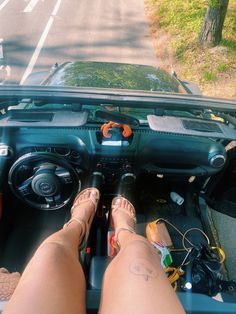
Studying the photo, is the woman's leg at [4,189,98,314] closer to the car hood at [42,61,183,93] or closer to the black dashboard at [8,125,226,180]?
the black dashboard at [8,125,226,180]

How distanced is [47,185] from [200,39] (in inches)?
309

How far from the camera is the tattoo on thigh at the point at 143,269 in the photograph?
180cm

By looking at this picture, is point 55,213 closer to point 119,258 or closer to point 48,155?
point 48,155

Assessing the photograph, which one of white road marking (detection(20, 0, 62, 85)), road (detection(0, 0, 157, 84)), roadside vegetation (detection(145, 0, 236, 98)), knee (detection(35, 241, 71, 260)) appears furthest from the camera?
road (detection(0, 0, 157, 84))

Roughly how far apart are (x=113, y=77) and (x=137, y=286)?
2.91m

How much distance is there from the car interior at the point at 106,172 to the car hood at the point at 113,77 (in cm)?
97

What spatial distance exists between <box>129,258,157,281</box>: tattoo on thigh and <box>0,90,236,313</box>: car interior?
63 centimetres

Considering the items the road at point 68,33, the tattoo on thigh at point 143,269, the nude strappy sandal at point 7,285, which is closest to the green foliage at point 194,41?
the road at point 68,33

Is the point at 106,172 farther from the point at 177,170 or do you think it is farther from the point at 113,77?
the point at 113,77

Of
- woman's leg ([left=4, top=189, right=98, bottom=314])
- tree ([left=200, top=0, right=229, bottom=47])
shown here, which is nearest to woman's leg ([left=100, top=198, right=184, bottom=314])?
woman's leg ([left=4, top=189, right=98, bottom=314])

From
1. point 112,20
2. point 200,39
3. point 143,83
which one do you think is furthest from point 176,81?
point 112,20

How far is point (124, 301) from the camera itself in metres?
1.62

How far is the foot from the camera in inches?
107

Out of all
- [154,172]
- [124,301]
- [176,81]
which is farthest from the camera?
[176,81]
